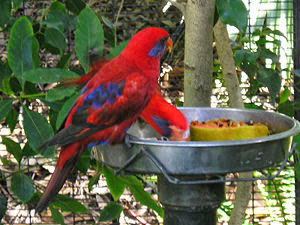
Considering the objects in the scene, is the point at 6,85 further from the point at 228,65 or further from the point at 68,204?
the point at 228,65

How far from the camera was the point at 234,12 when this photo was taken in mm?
991

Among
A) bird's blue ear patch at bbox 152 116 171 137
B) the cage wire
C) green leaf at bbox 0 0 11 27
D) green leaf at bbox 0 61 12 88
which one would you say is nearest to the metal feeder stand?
bird's blue ear patch at bbox 152 116 171 137

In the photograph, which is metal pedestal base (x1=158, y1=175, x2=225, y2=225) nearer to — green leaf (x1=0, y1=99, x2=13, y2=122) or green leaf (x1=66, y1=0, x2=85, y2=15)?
green leaf (x1=0, y1=99, x2=13, y2=122)

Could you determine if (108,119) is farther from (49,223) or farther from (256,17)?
(49,223)

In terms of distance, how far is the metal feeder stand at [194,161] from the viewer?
805 millimetres

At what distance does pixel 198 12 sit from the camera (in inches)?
48.8

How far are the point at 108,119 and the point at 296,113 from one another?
108cm

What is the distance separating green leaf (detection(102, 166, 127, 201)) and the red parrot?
0.35 meters

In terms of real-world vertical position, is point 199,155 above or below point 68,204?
above

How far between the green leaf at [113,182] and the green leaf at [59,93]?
1.15 feet

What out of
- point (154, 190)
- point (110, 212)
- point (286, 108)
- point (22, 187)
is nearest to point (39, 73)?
point (22, 187)

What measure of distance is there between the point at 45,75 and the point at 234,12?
0.43 metres

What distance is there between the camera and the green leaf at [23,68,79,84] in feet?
3.39

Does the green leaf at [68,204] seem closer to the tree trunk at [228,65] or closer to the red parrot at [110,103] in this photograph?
the red parrot at [110,103]
